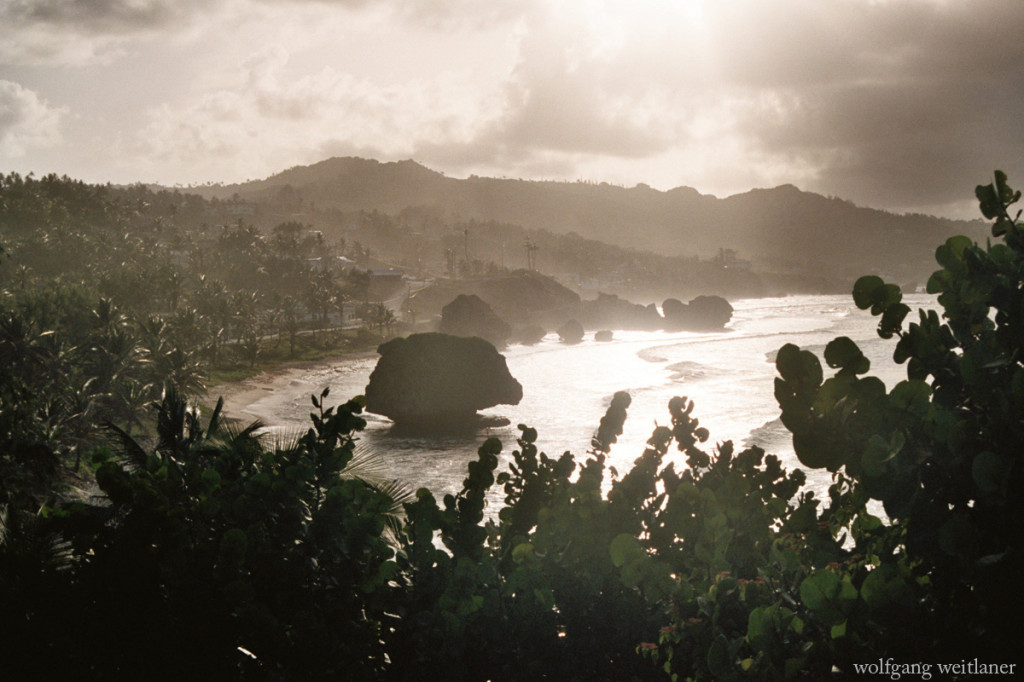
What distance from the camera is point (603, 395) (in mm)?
82438

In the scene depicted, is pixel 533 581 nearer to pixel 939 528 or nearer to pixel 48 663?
pixel 939 528

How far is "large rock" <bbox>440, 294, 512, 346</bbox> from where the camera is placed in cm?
12750

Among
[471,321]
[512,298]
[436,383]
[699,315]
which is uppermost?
[512,298]

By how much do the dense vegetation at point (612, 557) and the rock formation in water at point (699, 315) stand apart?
157207 millimetres

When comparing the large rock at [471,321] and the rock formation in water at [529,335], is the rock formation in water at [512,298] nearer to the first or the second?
the rock formation in water at [529,335]

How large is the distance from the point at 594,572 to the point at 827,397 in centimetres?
317

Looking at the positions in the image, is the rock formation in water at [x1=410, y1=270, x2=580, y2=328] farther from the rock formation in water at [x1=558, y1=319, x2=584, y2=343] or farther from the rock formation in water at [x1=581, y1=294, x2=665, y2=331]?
the rock formation in water at [x1=558, y1=319, x2=584, y2=343]

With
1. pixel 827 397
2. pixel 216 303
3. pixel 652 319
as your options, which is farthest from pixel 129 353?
pixel 652 319

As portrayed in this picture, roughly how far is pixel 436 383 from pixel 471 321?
5580 centimetres

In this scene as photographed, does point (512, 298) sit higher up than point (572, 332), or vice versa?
point (512, 298)

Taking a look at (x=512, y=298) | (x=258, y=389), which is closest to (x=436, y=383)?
(x=258, y=389)

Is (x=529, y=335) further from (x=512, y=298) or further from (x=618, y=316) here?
(x=618, y=316)

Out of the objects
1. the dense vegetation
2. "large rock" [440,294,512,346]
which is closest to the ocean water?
"large rock" [440,294,512,346]

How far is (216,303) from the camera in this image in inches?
3809
